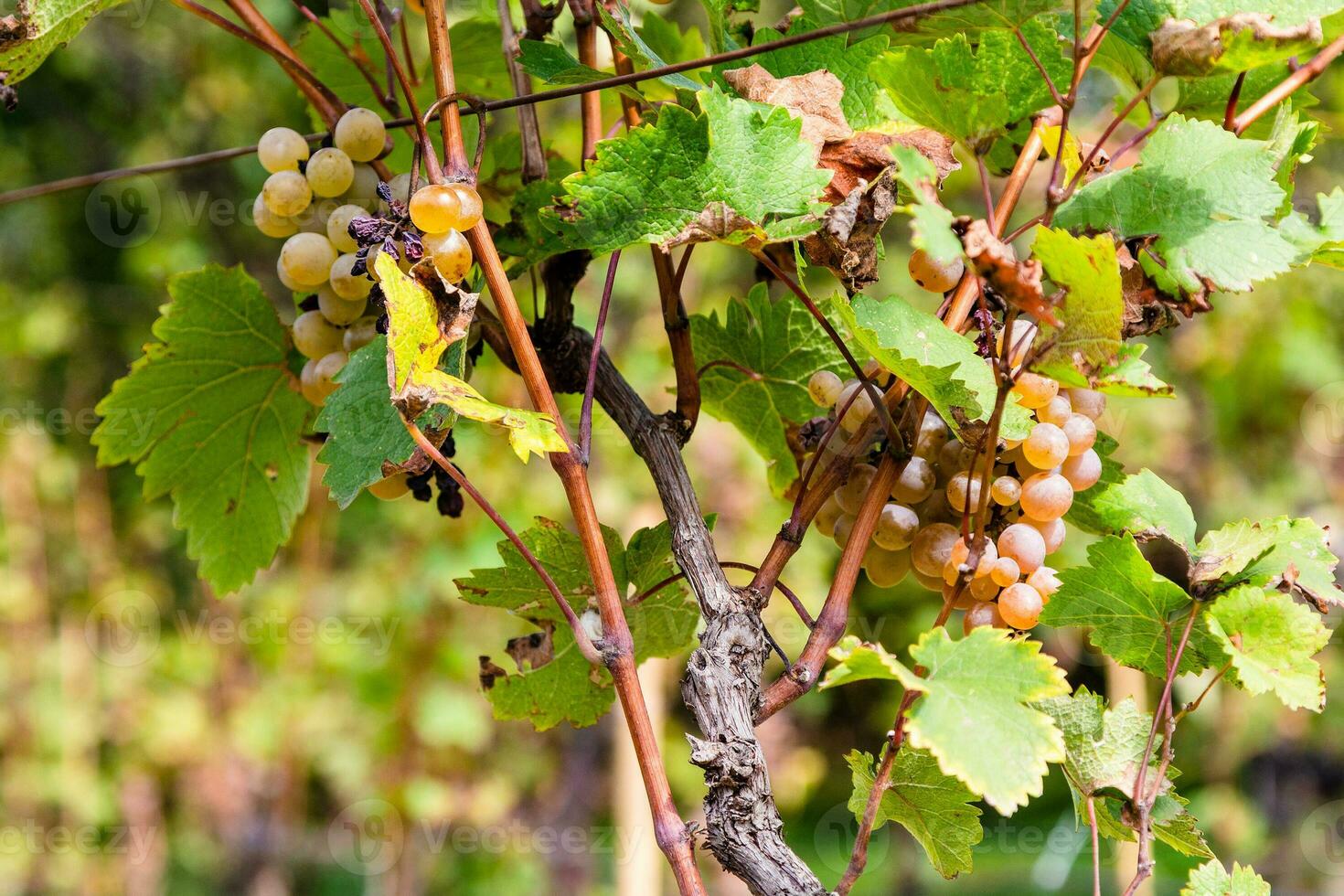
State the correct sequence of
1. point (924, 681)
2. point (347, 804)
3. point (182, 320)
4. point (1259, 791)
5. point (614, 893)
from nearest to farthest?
point (924, 681)
point (182, 320)
point (614, 893)
point (347, 804)
point (1259, 791)

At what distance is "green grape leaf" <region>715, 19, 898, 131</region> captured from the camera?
433 mm

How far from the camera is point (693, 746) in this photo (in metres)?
0.37

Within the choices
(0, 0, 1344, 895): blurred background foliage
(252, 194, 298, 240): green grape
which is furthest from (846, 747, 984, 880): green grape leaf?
(0, 0, 1344, 895): blurred background foliage

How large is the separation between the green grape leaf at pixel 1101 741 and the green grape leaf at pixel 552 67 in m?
0.30

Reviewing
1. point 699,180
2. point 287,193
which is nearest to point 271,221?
point 287,193

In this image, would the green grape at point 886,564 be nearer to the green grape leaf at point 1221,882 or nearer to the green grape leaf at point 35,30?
the green grape leaf at point 1221,882

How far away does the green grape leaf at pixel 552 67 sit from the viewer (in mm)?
446

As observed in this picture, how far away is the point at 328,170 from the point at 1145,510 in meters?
0.39

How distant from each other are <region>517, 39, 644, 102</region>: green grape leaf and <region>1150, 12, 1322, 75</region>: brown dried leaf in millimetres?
194

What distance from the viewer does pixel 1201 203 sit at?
389 mm

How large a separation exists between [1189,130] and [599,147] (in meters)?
0.21

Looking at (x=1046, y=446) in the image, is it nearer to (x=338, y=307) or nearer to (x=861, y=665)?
(x=861, y=665)

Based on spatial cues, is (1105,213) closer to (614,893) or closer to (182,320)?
(182,320)

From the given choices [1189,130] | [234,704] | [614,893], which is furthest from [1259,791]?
[1189,130]
